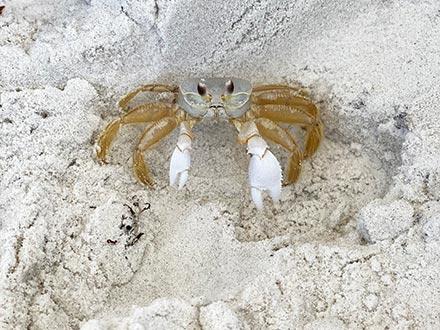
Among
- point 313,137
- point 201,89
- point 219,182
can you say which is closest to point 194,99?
point 201,89

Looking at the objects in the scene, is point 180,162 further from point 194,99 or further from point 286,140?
point 286,140

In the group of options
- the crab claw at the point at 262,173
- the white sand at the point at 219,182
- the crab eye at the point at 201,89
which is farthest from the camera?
the crab eye at the point at 201,89

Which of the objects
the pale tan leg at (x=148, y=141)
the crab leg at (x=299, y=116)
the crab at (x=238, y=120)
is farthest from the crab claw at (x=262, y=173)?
the pale tan leg at (x=148, y=141)

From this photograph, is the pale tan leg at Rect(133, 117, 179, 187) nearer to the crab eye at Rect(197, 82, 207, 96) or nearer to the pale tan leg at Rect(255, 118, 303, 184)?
the crab eye at Rect(197, 82, 207, 96)

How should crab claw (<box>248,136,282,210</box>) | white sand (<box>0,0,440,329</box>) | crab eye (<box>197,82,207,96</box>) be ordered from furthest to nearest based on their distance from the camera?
crab eye (<box>197,82,207,96</box>) → crab claw (<box>248,136,282,210</box>) → white sand (<box>0,0,440,329</box>)

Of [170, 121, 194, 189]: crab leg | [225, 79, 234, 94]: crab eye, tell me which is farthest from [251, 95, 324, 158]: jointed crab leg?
[170, 121, 194, 189]: crab leg

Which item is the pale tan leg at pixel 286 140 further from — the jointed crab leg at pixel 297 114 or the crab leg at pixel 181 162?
the crab leg at pixel 181 162
